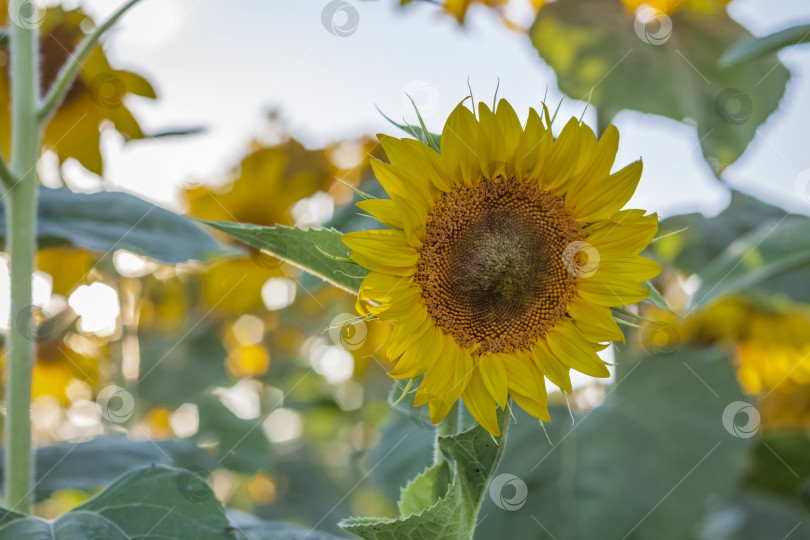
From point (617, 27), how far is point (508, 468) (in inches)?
29.9

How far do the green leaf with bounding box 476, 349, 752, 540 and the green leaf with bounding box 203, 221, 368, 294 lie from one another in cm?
47

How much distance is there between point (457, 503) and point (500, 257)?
8.4 inches

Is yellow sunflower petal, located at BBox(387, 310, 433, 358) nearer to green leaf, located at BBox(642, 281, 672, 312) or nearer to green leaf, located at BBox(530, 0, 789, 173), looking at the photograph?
green leaf, located at BBox(642, 281, 672, 312)

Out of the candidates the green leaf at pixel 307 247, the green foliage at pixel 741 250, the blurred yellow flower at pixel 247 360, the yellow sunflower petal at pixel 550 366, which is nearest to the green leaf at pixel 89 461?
the green leaf at pixel 307 247

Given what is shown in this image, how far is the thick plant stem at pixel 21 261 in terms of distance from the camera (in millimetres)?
815

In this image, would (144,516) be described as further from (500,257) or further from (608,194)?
(608,194)

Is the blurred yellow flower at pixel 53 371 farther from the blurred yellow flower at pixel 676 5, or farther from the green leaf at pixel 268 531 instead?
the blurred yellow flower at pixel 676 5

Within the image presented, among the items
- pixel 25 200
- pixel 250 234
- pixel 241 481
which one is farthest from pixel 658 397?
pixel 241 481

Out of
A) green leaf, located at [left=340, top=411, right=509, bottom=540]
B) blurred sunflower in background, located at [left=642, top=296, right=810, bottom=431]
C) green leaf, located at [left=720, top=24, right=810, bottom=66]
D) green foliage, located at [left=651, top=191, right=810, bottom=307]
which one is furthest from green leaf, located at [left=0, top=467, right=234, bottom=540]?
blurred sunflower in background, located at [left=642, top=296, right=810, bottom=431]

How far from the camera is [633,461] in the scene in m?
1.15

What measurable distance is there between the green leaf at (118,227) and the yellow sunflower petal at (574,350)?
48 cm

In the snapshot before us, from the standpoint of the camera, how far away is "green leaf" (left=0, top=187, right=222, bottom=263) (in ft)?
3.03

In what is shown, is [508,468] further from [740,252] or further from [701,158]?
[701,158]

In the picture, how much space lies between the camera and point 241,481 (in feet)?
6.24
